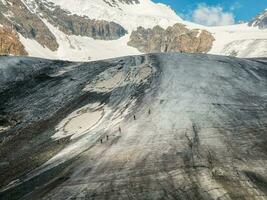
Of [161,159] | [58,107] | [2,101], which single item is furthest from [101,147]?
[2,101]

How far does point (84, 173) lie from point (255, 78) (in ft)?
46.7

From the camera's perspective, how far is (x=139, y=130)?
70.6ft

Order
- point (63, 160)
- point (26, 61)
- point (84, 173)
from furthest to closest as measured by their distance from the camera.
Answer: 1. point (26, 61)
2. point (63, 160)
3. point (84, 173)

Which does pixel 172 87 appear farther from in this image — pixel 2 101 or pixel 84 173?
pixel 2 101

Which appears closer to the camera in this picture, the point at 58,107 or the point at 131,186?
the point at 131,186

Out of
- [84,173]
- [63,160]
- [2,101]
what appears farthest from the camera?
[2,101]

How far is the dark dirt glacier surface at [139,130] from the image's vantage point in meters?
17.0

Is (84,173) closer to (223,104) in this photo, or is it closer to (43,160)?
(43,160)

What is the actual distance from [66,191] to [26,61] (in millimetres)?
24123

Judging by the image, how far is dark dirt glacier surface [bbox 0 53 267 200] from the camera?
17000mm

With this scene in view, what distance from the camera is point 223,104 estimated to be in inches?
947

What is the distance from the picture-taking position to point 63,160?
20.3m

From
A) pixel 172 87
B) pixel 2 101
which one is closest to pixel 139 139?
pixel 172 87

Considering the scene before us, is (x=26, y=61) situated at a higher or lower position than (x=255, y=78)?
lower
